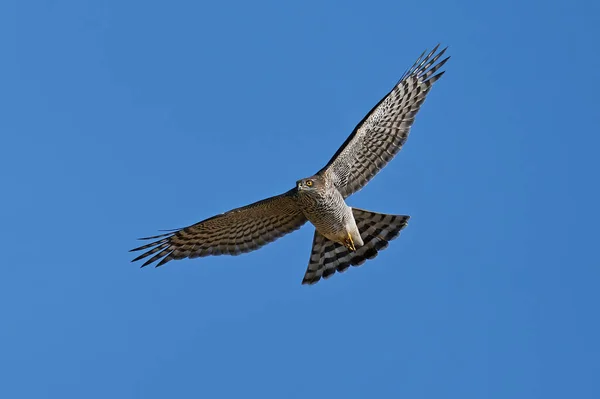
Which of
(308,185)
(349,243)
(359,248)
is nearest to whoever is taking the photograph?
(308,185)

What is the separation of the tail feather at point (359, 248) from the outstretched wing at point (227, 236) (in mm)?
720

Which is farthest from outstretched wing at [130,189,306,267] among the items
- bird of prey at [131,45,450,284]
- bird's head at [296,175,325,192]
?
bird's head at [296,175,325,192]

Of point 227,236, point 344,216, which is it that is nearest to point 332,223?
point 344,216

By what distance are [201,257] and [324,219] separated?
2177 mm

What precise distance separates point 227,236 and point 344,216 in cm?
192

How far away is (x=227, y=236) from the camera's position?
13570mm

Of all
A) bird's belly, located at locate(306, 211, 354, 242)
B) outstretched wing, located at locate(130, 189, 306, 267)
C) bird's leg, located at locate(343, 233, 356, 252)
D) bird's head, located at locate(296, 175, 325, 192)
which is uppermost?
outstretched wing, located at locate(130, 189, 306, 267)

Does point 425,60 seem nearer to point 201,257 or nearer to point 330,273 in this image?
point 330,273

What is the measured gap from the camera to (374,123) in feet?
43.3

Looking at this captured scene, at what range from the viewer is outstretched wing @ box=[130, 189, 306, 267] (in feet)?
43.8

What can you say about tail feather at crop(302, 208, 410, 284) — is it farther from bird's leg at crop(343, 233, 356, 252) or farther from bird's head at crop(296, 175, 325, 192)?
bird's head at crop(296, 175, 325, 192)

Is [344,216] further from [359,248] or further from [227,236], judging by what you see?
[227,236]

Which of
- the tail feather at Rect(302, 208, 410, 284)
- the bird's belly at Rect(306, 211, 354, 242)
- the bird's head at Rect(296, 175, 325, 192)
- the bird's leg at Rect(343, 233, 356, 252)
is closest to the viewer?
the bird's head at Rect(296, 175, 325, 192)

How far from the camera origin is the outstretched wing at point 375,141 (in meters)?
13.0
